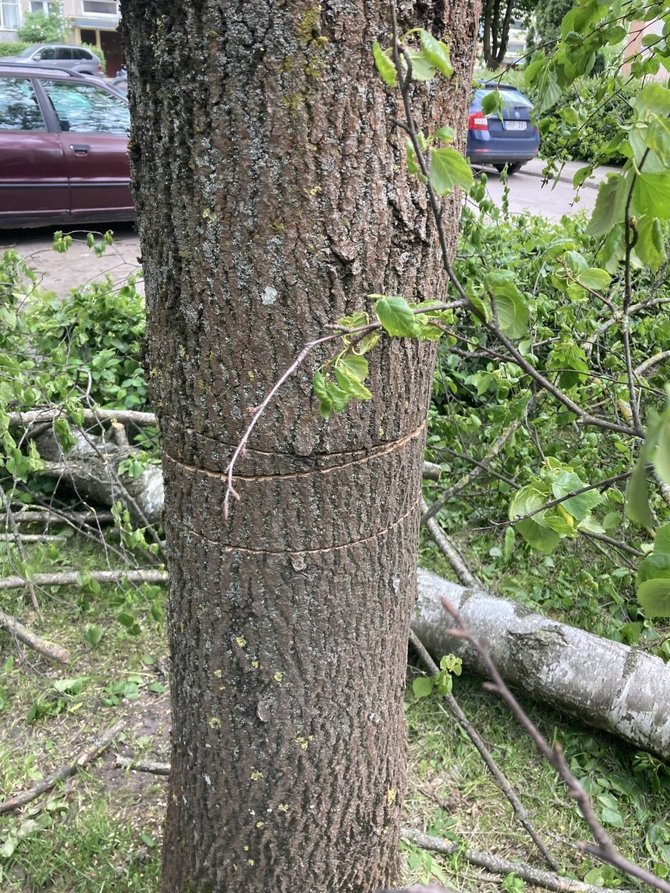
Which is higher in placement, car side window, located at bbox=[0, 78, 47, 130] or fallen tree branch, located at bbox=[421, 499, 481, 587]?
car side window, located at bbox=[0, 78, 47, 130]

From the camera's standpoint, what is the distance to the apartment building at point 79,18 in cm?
3738

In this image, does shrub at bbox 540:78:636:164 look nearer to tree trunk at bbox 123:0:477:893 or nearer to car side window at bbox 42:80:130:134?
tree trunk at bbox 123:0:477:893

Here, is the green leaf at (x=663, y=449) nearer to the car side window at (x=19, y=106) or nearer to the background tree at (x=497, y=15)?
the background tree at (x=497, y=15)

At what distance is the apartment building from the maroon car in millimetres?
33624

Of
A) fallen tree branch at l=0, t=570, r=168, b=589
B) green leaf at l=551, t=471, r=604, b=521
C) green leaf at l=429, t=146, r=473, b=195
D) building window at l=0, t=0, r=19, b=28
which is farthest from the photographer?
building window at l=0, t=0, r=19, b=28

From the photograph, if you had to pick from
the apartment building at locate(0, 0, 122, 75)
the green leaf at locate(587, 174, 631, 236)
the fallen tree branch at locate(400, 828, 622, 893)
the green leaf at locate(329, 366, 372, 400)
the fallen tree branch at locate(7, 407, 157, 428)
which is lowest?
the fallen tree branch at locate(400, 828, 622, 893)

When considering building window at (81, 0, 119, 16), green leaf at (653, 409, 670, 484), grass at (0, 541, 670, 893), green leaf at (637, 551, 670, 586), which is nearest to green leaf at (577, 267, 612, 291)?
green leaf at (637, 551, 670, 586)

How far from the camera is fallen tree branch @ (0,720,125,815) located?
2395 mm

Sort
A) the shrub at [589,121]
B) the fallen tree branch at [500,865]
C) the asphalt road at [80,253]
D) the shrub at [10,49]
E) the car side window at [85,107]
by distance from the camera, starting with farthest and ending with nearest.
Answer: the shrub at [10,49]
the car side window at [85,107]
the asphalt road at [80,253]
the shrub at [589,121]
the fallen tree branch at [500,865]

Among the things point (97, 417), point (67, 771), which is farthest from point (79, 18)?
point (67, 771)

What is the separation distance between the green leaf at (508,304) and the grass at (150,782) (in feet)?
5.32

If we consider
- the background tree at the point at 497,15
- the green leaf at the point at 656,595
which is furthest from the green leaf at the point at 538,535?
the background tree at the point at 497,15

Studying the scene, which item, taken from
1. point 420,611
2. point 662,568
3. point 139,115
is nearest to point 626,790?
point 420,611

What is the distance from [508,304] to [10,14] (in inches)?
1799
